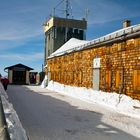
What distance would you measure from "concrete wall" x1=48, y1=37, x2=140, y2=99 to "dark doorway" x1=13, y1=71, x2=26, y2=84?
1793 centimetres

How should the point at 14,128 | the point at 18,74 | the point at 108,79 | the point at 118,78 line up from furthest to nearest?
the point at 18,74, the point at 108,79, the point at 118,78, the point at 14,128

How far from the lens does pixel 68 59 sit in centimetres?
3006

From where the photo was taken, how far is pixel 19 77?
4669cm

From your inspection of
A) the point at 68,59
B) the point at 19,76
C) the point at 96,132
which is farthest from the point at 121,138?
the point at 19,76

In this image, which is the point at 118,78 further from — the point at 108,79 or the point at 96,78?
the point at 96,78

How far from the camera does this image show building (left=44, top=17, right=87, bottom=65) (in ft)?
157

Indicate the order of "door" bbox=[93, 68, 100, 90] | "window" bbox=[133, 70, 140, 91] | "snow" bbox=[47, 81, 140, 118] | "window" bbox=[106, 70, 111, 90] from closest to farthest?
1. "snow" bbox=[47, 81, 140, 118]
2. "window" bbox=[133, 70, 140, 91]
3. "window" bbox=[106, 70, 111, 90]
4. "door" bbox=[93, 68, 100, 90]

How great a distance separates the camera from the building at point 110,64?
1681cm

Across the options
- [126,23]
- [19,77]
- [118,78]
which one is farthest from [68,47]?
[118,78]

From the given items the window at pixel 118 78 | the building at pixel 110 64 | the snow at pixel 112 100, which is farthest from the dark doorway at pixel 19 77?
the window at pixel 118 78

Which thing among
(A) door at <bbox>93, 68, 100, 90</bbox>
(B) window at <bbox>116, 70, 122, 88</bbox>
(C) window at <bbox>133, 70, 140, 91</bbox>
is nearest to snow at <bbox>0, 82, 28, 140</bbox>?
(C) window at <bbox>133, 70, 140, 91</bbox>

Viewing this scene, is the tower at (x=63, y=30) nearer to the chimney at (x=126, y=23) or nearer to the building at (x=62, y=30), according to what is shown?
the building at (x=62, y=30)

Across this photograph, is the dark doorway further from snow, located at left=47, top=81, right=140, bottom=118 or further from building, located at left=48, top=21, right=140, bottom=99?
snow, located at left=47, top=81, right=140, bottom=118

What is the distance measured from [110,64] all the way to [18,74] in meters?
28.6
